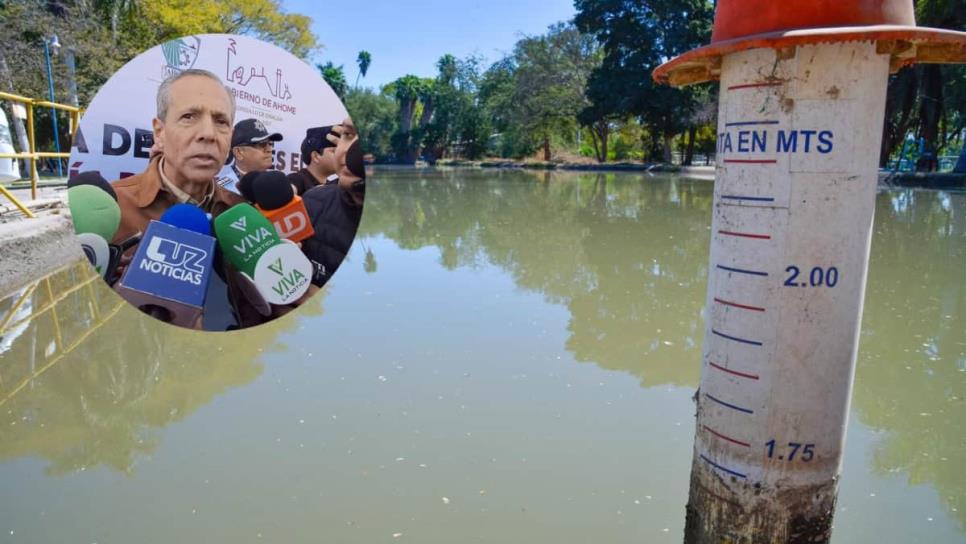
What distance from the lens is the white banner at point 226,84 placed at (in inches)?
80.5

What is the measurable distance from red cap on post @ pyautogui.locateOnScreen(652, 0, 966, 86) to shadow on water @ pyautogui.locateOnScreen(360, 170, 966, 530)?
6.42ft

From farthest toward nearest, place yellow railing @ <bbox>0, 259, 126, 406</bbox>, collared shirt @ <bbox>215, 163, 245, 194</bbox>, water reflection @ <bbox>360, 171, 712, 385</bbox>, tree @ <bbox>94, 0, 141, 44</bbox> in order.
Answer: tree @ <bbox>94, 0, 141, 44</bbox>, water reflection @ <bbox>360, 171, 712, 385</bbox>, yellow railing @ <bbox>0, 259, 126, 406</bbox>, collared shirt @ <bbox>215, 163, 245, 194</bbox>

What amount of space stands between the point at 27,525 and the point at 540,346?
9.96ft

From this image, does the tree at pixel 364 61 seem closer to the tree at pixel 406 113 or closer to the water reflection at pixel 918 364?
the tree at pixel 406 113

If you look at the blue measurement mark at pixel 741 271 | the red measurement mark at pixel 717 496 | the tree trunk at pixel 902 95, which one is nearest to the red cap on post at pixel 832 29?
the blue measurement mark at pixel 741 271

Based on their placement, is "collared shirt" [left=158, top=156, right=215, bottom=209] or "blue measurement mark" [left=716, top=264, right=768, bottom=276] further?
"collared shirt" [left=158, top=156, right=215, bottom=209]

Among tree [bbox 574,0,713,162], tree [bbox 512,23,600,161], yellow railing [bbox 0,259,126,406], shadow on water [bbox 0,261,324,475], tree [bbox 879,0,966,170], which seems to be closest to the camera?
shadow on water [bbox 0,261,324,475]

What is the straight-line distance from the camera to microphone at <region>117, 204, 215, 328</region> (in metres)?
2.04

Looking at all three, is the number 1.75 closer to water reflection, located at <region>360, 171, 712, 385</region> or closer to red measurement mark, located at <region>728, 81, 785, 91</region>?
red measurement mark, located at <region>728, 81, 785, 91</region>

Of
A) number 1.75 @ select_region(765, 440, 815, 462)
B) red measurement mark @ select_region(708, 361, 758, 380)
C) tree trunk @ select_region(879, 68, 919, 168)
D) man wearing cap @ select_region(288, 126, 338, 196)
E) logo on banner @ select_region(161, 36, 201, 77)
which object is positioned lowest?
number 1.75 @ select_region(765, 440, 815, 462)

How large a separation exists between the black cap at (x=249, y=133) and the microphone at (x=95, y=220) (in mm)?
398

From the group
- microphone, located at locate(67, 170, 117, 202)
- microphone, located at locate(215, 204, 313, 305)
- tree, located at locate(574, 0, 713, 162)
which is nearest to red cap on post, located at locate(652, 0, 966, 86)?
microphone, located at locate(215, 204, 313, 305)

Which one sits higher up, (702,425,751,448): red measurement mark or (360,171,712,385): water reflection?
(702,425,751,448): red measurement mark

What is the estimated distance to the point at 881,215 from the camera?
11.6m
